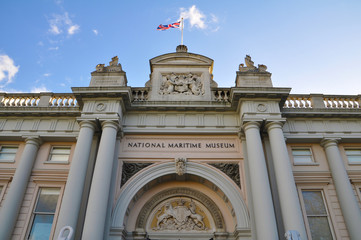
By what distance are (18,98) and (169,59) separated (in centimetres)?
876

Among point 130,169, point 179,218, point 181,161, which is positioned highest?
point 181,161

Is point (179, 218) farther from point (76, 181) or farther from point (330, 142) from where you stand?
point (330, 142)

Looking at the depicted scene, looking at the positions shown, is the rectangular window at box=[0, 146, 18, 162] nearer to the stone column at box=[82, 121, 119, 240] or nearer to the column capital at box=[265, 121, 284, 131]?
the stone column at box=[82, 121, 119, 240]

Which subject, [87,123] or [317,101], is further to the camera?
[317,101]

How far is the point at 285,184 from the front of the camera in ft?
37.2

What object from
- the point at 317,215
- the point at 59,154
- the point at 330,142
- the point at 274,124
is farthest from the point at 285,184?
the point at 59,154

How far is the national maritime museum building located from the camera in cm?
1170

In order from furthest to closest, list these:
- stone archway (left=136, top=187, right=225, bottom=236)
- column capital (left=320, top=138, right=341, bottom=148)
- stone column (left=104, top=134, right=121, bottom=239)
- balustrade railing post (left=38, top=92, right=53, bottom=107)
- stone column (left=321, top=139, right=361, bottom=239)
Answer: balustrade railing post (left=38, top=92, right=53, bottom=107)
column capital (left=320, top=138, right=341, bottom=148)
stone archway (left=136, top=187, right=225, bottom=236)
stone column (left=321, top=139, right=361, bottom=239)
stone column (left=104, top=134, right=121, bottom=239)

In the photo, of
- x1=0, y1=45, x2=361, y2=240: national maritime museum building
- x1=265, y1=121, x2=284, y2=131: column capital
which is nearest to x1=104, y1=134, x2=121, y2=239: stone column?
x1=0, y1=45, x2=361, y2=240: national maritime museum building

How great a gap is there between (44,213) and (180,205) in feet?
20.1

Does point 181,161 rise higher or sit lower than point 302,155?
lower

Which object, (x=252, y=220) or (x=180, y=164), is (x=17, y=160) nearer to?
(x=180, y=164)

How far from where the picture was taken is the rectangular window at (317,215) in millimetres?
12125

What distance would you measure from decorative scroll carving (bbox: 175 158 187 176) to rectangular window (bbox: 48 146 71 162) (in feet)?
18.2
